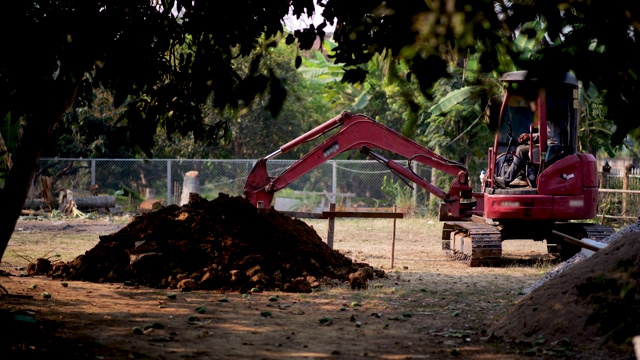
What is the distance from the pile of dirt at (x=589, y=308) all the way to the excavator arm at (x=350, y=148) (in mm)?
6702

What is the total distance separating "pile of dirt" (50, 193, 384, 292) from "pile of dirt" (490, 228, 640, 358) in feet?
12.0

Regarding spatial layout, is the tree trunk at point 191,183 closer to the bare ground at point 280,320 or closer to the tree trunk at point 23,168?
the bare ground at point 280,320

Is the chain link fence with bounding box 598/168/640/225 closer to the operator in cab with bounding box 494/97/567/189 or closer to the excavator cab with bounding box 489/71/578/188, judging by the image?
the excavator cab with bounding box 489/71/578/188

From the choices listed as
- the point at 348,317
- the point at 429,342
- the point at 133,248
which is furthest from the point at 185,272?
the point at 429,342

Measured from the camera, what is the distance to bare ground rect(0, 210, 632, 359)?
277 inches

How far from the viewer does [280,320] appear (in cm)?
884

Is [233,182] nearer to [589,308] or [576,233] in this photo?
[576,233]

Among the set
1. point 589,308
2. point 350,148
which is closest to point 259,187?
point 350,148

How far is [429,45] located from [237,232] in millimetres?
7828

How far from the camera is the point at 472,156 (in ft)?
89.7

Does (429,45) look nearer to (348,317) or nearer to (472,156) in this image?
(348,317)

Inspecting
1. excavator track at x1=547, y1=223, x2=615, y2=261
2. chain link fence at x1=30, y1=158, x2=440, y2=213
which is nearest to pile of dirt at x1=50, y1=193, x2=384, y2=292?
excavator track at x1=547, y1=223, x2=615, y2=261

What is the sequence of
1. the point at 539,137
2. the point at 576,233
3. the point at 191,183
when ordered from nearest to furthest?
1. the point at 539,137
2. the point at 576,233
3. the point at 191,183

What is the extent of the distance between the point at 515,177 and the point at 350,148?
306 cm
